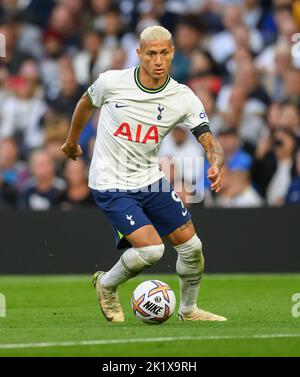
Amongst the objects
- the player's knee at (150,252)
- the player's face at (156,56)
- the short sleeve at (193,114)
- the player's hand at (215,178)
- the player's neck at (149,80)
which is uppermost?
the player's face at (156,56)

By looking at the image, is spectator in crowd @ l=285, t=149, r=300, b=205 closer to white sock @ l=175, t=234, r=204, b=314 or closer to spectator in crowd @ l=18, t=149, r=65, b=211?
spectator in crowd @ l=18, t=149, r=65, b=211

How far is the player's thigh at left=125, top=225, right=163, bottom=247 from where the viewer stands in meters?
9.77

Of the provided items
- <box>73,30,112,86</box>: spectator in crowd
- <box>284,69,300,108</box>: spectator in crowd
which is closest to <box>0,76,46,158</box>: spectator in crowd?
<box>73,30,112,86</box>: spectator in crowd

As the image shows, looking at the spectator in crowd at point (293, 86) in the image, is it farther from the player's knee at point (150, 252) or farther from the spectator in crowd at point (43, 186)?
the player's knee at point (150, 252)

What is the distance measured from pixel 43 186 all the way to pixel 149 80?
7938 mm

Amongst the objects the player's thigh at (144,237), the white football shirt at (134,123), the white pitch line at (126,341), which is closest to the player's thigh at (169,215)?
the white football shirt at (134,123)

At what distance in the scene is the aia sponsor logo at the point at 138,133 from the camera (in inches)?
397

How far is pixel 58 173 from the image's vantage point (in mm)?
17906

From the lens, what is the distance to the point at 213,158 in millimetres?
9789

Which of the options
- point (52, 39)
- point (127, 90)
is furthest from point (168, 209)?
point (52, 39)

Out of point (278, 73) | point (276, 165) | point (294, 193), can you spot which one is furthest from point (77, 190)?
point (278, 73)

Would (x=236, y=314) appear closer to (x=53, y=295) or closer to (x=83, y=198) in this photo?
(x=53, y=295)

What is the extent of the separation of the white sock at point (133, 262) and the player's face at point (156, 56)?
153cm

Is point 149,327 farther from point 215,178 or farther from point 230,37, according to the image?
point 230,37
